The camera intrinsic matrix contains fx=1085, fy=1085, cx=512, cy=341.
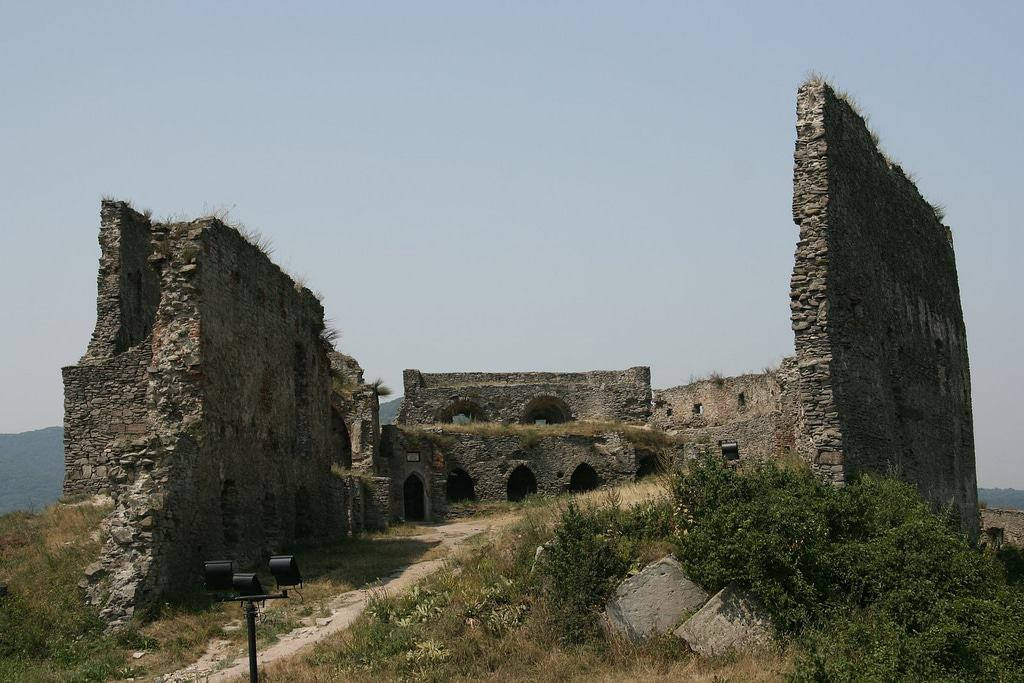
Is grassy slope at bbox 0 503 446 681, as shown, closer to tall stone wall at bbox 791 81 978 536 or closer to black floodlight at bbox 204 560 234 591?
black floodlight at bbox 204 560 234 591

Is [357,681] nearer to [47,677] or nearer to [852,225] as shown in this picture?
[47,677]

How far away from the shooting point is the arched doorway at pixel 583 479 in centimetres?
3569

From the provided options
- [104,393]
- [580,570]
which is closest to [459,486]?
[104,393]

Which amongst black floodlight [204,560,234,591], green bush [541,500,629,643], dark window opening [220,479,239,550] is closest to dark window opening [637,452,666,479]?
dark window opening [220,479,239,550]

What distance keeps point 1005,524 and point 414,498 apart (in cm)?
1921

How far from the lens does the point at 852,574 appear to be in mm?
12586

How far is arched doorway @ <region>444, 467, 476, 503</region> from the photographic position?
35.2 meters

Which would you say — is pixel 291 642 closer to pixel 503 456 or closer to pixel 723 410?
pixel 503 456

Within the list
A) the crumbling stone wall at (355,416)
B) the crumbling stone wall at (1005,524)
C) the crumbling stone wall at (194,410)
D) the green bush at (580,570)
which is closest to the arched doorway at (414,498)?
the crumbling stone wall at (355,416)

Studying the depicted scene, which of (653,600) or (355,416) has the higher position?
(355,416)

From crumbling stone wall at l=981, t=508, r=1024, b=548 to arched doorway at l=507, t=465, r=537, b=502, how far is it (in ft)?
46.2

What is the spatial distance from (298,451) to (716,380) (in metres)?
20.0

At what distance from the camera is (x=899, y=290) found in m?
20.0

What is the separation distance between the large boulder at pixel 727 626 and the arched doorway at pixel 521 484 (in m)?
23.3
